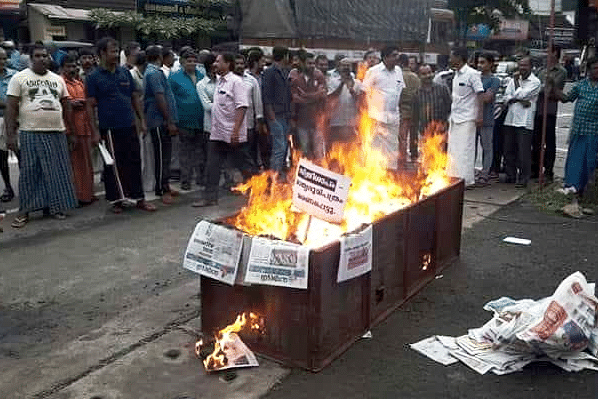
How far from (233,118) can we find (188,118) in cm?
124

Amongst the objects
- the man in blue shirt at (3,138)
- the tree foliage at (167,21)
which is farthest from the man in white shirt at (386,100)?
the tree foliage at (167,21)

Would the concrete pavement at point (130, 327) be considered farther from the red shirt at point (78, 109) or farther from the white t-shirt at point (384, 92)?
the white t-shirt at point (384, 92)

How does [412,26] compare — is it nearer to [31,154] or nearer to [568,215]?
[568,215]

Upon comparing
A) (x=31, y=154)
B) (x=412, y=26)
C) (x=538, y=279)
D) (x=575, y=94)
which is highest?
(x=412, y=26)

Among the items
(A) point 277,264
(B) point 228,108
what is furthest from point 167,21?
(A) point 277,264

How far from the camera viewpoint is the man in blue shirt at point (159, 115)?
7.93 metres

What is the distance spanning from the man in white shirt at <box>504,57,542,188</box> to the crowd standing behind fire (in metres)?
0.02

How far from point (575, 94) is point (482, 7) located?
41433 millimetres

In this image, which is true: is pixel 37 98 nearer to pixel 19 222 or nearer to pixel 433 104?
pixel 19 222

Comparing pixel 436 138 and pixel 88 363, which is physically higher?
pixel 436 138

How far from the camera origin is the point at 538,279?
222 inches

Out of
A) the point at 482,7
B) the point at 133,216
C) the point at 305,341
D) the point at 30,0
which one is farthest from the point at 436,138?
the point at 482,7

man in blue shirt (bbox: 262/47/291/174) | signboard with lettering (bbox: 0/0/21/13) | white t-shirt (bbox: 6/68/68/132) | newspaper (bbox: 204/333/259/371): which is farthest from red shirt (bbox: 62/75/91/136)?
signboard with lettering (bbox: 0/0/21/13)

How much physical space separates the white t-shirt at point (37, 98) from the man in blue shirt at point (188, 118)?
187 centimetres
